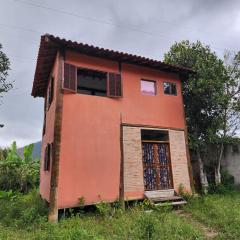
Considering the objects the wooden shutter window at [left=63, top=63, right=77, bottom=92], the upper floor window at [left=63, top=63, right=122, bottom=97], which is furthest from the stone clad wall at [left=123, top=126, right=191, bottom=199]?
the wooden shutter window at [left=63, top=63, right=77, bottom=92]

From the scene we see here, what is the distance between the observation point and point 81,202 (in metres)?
9.86

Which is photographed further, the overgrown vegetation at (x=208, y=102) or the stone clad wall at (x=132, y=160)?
the overgrown vegetation at (x=208, y=102)

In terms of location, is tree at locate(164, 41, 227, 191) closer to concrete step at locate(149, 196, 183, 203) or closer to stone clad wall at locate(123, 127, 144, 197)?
concrete step at locate(149, 196, 183, 203)

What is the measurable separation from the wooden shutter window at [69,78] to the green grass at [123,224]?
503 cm

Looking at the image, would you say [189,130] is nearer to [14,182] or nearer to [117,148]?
[117,148]

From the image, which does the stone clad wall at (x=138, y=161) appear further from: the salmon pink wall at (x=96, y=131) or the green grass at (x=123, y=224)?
the green grass at (x=123, y=224)

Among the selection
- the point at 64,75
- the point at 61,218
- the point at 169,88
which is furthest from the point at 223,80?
the point at 61,218

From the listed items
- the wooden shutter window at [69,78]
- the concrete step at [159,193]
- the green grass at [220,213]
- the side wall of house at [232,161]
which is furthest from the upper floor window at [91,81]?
the side wall of house at [232,161]

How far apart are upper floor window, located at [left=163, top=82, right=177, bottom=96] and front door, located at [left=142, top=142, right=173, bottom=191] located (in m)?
2.89

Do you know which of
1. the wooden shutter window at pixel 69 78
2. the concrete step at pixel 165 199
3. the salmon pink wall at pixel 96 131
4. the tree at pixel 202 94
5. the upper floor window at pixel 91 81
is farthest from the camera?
the tree at pixel 202 94

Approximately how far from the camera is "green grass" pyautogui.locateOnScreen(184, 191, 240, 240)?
26.9 ft

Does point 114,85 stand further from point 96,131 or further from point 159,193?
point 159,193

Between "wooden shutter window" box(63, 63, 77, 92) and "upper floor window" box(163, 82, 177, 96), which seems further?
"upper floor window" box(163, 82, 177, 96)

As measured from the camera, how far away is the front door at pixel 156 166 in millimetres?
11930
